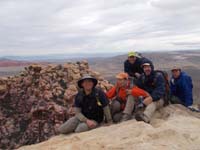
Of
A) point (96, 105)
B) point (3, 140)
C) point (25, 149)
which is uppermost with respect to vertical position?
point (96, 105)

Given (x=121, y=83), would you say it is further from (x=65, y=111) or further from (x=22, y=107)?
(x=22, y=107)

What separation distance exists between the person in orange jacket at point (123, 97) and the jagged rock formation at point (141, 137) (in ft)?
1.83

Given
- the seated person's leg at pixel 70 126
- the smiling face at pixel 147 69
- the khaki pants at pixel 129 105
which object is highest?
the smiling face at pixel 147 69

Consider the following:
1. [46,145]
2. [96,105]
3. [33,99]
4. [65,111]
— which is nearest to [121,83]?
[96,105]

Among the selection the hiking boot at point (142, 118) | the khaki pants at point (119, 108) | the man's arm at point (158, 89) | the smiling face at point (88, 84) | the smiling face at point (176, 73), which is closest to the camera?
the hiking boot at point (142, 118)

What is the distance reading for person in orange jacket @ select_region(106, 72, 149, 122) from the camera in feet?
29.8

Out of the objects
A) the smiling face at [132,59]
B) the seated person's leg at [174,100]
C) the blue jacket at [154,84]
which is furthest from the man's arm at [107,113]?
the seated person's leg at [174,100]

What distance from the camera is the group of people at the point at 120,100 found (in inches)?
352

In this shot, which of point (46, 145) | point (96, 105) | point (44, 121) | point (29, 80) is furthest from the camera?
point (29, 80)

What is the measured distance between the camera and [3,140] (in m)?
12.3

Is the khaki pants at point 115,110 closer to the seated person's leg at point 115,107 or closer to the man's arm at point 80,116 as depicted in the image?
the seated person's leg at point 115,107

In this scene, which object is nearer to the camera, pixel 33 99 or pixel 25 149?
pixel 25 149

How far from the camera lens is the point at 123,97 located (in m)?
9.34

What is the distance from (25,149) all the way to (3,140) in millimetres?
4329
